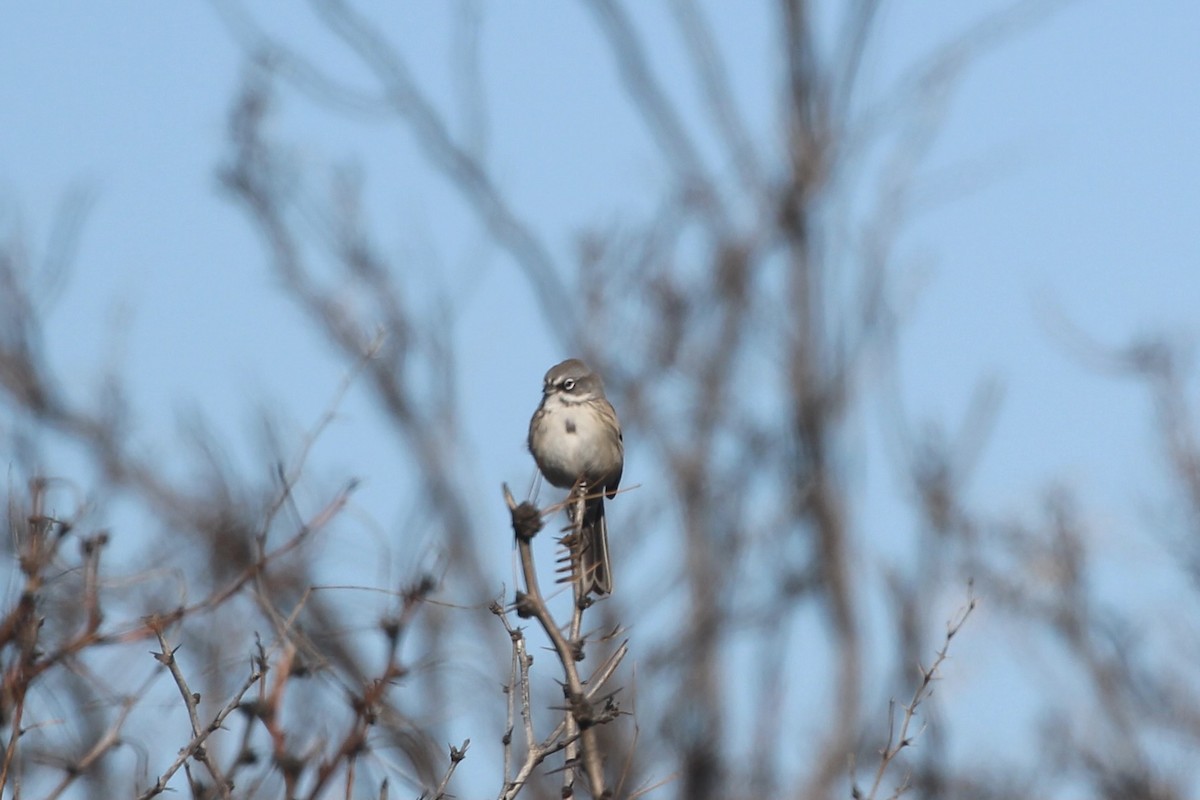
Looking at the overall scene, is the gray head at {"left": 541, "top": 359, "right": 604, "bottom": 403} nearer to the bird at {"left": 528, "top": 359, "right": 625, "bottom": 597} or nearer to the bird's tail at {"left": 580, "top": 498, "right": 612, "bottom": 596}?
the bird at {"left": 528, "top": 359, "right": 625, "bottom": 597}

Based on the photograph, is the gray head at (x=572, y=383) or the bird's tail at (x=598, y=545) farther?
the gray head at (x=572, y=383)

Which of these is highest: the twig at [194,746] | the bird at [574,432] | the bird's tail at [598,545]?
the bird at [574,432]

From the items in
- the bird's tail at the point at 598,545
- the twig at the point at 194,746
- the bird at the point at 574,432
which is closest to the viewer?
the twig at the point at 194,746

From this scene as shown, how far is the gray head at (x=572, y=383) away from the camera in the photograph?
6695 mm

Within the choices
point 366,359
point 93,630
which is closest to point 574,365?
point 366,359

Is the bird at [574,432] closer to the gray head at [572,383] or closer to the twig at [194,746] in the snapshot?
the gray head at [572,383]

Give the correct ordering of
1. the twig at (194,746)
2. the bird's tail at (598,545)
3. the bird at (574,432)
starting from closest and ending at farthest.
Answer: the twig at (194,746), the bird's tail at (598,545), the bird at (574,432)

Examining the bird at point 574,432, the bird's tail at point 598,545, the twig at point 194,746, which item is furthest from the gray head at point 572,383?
the twig at point 194,746

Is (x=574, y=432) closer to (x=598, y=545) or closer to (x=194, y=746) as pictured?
(x=598, y=545)

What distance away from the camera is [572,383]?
22.0ft

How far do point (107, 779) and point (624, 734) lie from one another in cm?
345

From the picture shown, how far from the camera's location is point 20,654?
130 inches

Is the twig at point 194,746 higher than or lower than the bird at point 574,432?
lower

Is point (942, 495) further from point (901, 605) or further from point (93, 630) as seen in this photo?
point (93, 630)
